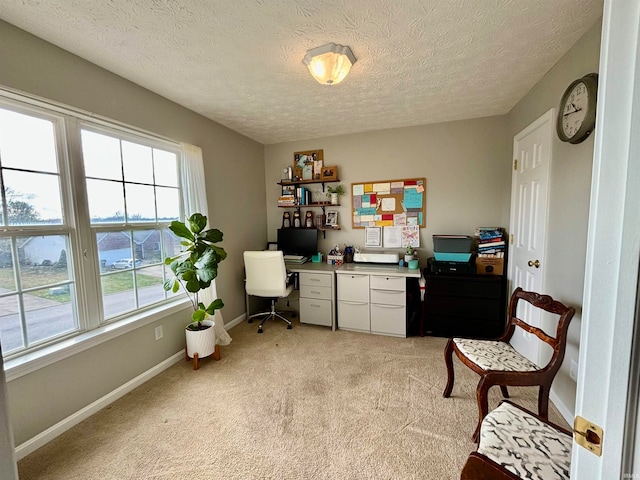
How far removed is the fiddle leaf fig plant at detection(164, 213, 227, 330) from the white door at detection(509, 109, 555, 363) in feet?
8.54

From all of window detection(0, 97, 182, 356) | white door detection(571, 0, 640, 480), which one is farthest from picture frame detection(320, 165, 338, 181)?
white door detection(571, 0, 640, 480)

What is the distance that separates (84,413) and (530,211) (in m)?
3.70

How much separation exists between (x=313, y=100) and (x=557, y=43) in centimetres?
173

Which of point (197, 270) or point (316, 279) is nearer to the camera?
point (197, 270)

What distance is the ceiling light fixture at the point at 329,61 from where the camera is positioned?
1638 millimetres

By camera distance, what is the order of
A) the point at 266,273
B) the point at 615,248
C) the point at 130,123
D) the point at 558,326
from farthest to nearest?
the point at 266,273
the point at 130,123
the point at 558,326
the point at 615,248

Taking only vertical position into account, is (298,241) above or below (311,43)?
below

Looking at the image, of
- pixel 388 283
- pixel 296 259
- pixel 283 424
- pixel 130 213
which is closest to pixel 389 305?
pixel 388 283

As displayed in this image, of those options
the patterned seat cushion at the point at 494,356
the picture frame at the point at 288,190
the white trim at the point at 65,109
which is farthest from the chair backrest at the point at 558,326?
the white trim at the point at 65,109

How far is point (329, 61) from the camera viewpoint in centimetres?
166

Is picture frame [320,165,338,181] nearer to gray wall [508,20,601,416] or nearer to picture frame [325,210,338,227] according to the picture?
picture frame [325,210,338,227]

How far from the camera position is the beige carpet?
141cm

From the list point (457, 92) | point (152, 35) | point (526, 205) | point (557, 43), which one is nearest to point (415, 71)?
point (457, 92)

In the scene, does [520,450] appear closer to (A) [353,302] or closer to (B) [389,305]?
(B) [389,305]
